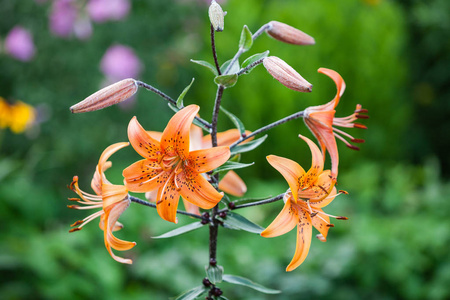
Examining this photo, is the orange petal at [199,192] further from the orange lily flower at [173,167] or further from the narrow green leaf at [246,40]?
the narrow green leaf at [246,40]

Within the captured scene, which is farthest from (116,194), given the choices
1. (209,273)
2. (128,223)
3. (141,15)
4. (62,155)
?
(141,15)

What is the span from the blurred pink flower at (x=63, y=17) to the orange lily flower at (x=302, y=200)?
8.37ft

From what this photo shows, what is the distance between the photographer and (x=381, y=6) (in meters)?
3.87

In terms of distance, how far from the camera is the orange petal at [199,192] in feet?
2.37

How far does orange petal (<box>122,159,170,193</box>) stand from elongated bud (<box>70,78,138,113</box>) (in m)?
0.11

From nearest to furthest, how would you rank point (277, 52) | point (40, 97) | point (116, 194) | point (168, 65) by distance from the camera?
point (116, 194)
point (40, 97)
point (277, 52)
point (168, 65)

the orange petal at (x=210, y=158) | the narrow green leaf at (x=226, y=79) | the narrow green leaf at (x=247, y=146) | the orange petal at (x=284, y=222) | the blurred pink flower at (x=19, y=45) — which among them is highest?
the narrow green leaf at (x=226, y=79)

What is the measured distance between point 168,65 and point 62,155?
3.37 feet

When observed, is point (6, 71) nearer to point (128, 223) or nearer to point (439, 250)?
point (128, 223)

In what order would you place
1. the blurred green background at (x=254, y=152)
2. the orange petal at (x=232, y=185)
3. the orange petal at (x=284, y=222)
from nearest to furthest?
the orange petal at (x=284, y=222) → the orange petal at (x=232, y=185) → the blurred green background at (x=254, y=152)

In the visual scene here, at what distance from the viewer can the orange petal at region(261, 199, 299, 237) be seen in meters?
0.72

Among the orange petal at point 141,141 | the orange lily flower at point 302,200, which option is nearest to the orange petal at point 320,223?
the orange lily flower at point 302,200

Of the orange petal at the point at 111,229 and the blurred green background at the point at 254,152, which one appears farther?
the blurred green background at the point at 254,152

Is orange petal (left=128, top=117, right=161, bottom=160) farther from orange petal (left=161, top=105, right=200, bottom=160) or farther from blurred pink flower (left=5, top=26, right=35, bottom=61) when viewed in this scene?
blurred pink flower (left=5, top=26, right=35, bottom=61)
